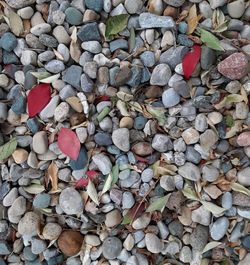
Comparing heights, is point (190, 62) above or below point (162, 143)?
above

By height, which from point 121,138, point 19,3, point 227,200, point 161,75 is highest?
point 19,3

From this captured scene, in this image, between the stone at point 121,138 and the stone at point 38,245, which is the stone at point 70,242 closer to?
the stone at point 38,245

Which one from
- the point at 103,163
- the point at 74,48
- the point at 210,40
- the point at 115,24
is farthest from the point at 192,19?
the point at 103,163

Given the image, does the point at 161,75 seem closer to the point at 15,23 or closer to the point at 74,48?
the point at 74,48

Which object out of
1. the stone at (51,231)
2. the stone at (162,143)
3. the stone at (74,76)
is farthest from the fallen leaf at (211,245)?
the stone at (74,76)

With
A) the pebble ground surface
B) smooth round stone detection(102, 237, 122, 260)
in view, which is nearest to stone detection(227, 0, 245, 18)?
the pebble ground surface

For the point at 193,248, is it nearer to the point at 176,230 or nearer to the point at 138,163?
the point at 176,230

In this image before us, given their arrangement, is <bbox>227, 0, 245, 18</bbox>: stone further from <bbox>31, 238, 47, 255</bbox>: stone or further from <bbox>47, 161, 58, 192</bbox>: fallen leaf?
<bbox>31, 238, 47, 255</bbox>: stone
